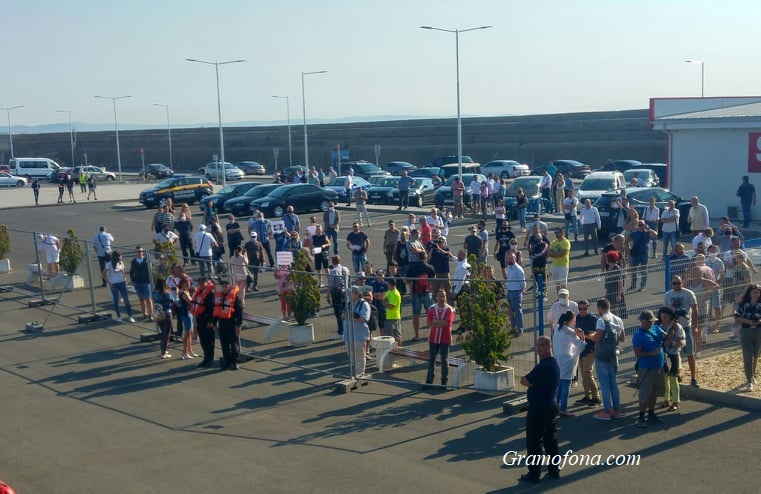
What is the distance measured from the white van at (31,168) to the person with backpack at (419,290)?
67.2m

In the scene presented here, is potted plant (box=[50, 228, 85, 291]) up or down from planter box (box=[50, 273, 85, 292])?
up

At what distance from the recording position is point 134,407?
13.0 meters

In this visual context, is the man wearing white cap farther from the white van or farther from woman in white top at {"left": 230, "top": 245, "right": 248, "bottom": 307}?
the white van

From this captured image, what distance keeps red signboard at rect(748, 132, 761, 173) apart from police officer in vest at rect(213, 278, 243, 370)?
2354cm

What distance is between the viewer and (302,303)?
16062mm

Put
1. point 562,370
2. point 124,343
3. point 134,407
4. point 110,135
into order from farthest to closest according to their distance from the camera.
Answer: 1. point 110,135
2. point 124,343
3. point 134,407
4. point 562,370

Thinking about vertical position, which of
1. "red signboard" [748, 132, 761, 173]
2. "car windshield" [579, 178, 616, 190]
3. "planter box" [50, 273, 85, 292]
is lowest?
"planter box" [50, 273, 85, 292]

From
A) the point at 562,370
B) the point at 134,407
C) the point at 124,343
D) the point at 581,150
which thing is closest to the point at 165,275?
the point at 124,343

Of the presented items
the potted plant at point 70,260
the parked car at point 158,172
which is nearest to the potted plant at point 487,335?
the potted plant at point 70,260

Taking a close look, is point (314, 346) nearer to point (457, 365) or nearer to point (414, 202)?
point (457, 365)

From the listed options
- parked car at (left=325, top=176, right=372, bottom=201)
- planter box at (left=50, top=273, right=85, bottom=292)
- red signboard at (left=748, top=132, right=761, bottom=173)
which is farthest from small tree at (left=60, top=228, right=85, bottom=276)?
red signboard at (left=748, top=132, right=761, bottom=173)

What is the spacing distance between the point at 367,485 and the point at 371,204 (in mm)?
34805

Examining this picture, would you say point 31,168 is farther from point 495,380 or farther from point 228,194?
point 495,380

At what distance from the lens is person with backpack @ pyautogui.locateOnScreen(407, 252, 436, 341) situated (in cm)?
1581
